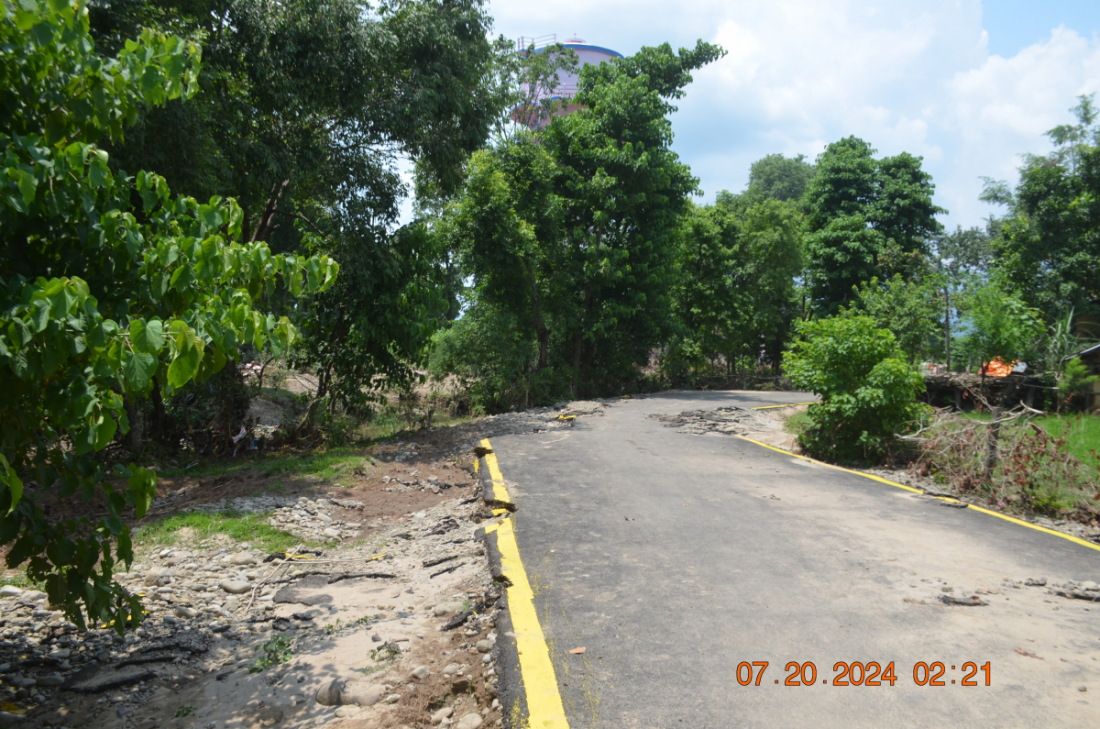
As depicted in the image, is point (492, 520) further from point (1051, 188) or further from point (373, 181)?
point (1051, 188)

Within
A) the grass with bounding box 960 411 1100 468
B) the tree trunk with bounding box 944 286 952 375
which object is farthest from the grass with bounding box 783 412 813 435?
the tree trunk with bounding box 944 286 952 375

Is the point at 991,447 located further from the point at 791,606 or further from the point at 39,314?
the point at 39,314

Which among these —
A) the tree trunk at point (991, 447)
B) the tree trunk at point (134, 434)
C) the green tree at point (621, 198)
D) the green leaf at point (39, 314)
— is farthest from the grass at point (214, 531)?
the green tree at point (621, 198)

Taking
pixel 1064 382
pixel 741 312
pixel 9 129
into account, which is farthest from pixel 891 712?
pixel 741 312

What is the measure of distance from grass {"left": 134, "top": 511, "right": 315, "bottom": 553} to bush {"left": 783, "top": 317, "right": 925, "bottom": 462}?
8.10 meters

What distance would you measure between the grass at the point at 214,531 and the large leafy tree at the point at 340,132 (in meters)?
4.68

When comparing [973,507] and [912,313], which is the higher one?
[912,313]

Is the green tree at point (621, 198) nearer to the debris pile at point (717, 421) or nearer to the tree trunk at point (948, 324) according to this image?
the debris pile at point (717, 421)

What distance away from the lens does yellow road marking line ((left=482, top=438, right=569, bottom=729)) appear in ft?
10.1

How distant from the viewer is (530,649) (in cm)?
368

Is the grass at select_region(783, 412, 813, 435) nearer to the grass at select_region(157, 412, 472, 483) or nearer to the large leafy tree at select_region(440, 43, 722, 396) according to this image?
the grass at select_region(157, 412, 472, 483)

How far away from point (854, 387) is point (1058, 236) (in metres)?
15.5

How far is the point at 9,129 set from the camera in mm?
2828
